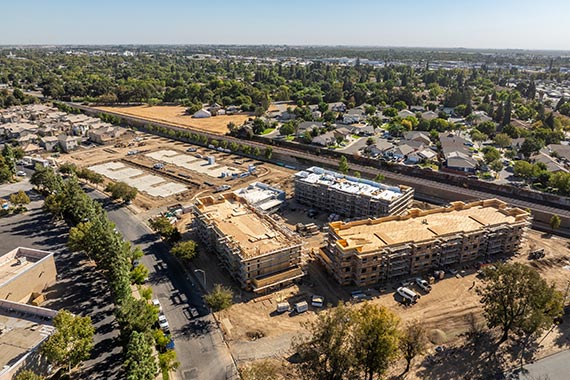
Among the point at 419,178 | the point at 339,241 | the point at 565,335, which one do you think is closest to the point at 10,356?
the point at 339,241

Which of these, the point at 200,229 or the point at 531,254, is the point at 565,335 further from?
the point at 200,229

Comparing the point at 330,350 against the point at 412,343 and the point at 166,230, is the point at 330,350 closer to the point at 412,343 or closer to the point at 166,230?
the point at 412,343

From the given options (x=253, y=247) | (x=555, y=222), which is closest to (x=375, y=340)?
(x=253, y=247)

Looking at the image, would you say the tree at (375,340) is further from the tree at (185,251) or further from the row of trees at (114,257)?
the tree at (185,251)

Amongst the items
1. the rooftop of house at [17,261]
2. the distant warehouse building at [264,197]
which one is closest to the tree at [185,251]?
the rooftop of house at [17,261]

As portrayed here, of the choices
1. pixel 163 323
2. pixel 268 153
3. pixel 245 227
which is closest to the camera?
pixel 163 323

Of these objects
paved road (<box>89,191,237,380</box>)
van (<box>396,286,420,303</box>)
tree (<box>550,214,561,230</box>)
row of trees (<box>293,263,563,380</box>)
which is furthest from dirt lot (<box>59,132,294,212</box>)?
tree (<box>550,214,561,230</box>)
